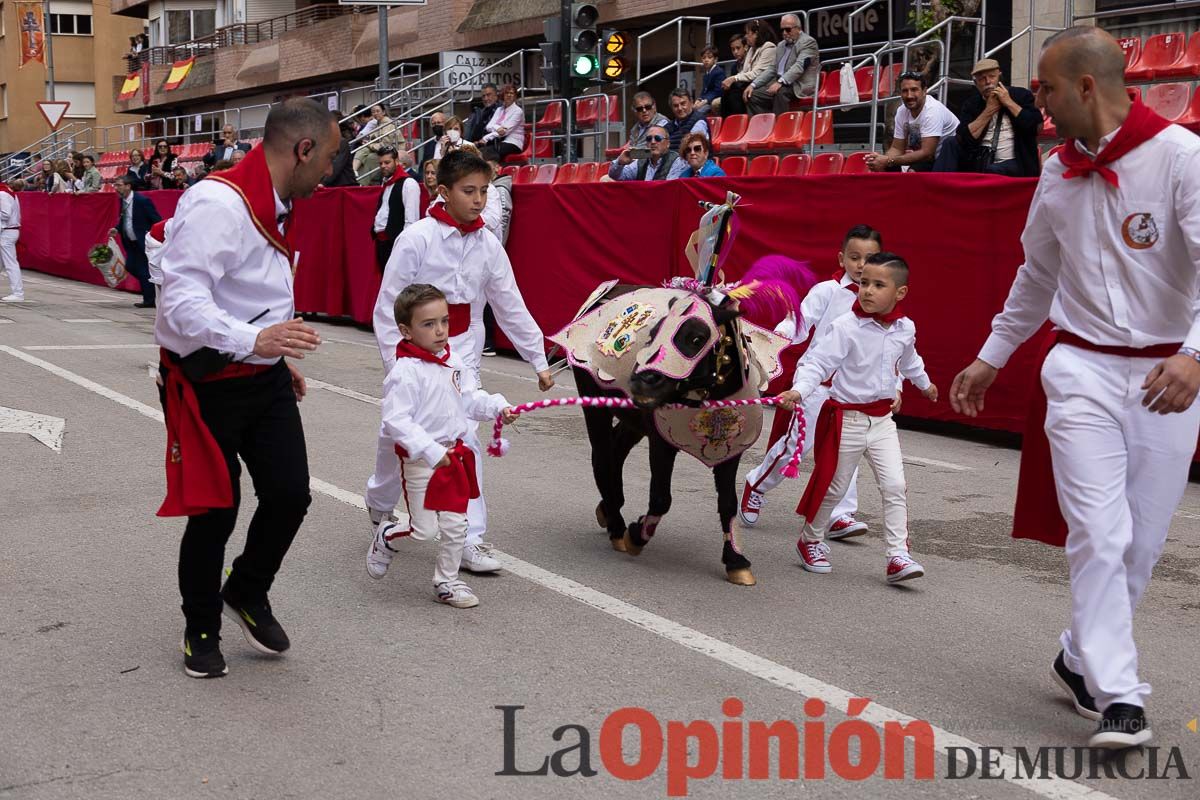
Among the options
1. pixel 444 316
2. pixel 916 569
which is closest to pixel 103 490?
pixel 444 316

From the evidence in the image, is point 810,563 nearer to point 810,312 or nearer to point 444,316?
point 810,312

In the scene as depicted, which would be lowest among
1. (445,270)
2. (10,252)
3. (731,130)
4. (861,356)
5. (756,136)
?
(861,356)

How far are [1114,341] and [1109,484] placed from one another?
439 mm

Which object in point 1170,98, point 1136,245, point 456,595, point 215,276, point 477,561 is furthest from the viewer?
point 1170,98

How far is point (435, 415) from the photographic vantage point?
572 centimetres

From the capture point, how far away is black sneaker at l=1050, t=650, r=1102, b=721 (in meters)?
4.43

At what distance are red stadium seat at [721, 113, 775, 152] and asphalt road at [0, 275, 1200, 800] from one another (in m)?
9.52

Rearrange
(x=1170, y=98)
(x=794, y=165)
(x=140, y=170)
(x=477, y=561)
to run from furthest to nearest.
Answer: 1. (x=140, y=170)
2. (x=794, y=165)
3. (x=1170, y=98)
4. (x=477, y=561)

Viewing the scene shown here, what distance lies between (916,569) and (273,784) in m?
3.21

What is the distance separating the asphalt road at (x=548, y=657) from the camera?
13.1 ft

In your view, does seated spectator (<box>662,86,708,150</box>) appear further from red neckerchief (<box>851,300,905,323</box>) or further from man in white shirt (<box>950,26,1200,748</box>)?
man in white shirt (<box>950,26,1200,748</box>)

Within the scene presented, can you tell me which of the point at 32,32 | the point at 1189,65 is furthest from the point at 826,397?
the point at 32,32

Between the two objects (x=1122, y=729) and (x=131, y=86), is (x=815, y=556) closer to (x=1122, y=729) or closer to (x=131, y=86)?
(x=1122, y=729)

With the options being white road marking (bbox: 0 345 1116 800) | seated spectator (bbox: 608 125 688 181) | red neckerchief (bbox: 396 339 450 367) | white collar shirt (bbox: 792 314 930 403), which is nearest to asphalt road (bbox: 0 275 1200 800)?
white road marking (bbox: 0 345 1116 800)
